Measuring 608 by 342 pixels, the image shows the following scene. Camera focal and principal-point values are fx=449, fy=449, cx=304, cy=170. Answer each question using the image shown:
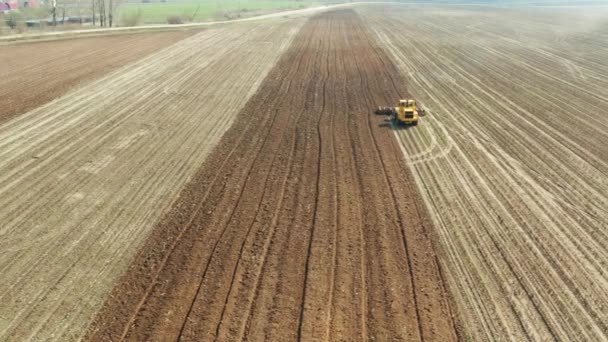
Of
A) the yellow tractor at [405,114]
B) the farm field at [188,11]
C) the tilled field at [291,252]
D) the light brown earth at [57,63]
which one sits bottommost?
the tilled field at [291,252]

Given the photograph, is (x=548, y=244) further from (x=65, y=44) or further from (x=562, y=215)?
(x=65, y=44)

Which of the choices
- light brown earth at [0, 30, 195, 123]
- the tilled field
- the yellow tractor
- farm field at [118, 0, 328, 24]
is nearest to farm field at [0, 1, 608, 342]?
the tilled field

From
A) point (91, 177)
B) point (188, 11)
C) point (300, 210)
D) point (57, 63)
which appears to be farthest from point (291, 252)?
point (188, 11)

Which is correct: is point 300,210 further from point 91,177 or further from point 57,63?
point 57,63

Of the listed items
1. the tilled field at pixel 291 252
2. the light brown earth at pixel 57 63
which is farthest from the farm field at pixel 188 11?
the tilled field at pixel 291 252

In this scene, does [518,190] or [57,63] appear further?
[57,63]

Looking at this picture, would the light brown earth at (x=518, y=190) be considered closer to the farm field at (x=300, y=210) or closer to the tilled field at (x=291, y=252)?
the farm field at (x=300, y=210)

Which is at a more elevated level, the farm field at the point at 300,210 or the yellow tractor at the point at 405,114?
the yellow tractor at the point at 405,114
